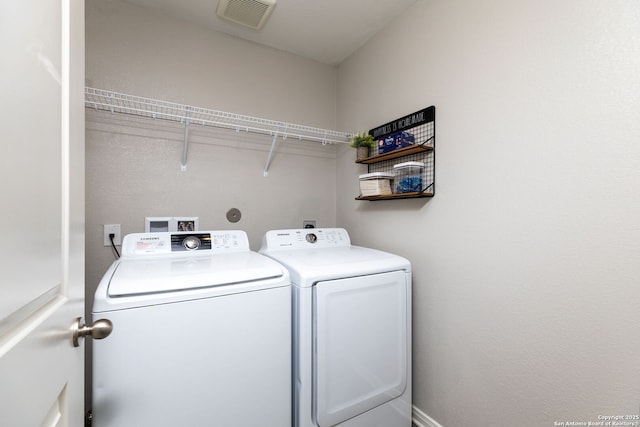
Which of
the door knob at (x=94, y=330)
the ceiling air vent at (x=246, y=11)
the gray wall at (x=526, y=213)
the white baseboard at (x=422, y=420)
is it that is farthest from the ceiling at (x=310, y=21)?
the white baseboard at (x=422, y=420)

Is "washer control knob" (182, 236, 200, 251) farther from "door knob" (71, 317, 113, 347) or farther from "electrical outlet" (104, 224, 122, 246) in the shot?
"door knob" (71, 317, 113, 347)

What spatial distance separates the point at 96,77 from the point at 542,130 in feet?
7.59

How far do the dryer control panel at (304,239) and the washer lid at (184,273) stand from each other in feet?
0.96

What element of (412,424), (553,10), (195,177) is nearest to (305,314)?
(412,424)

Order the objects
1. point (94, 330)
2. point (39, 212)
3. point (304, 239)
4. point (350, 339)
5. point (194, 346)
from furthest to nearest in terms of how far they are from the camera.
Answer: point (304, 239), point (350, 339), point (194, 346), point (94, 330), point (39, 212)

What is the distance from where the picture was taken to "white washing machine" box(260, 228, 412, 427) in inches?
48.4

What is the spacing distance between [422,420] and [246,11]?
8.82 feet

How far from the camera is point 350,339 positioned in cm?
132

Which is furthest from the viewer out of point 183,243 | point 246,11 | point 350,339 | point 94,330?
point 246,11

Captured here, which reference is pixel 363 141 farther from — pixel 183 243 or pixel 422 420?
pixel 422 420

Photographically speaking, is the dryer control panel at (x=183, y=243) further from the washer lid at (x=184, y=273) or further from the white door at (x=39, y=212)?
the white door at (x=39, y=212)

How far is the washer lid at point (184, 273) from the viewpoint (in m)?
0.98

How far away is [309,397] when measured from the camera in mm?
1233

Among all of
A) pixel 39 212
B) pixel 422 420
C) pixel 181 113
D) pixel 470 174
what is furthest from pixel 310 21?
pixel 422 420
